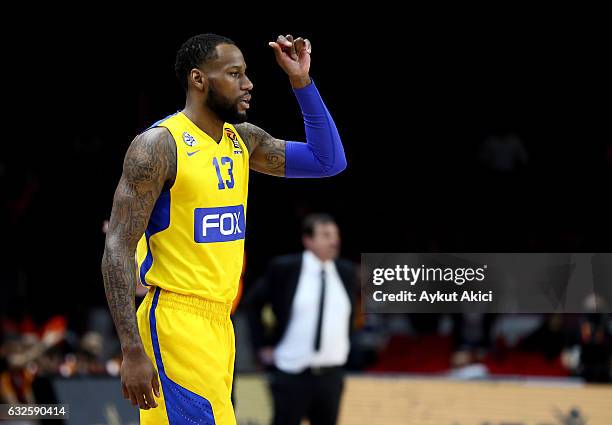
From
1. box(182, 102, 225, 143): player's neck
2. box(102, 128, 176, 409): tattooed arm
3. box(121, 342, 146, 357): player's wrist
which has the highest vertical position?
box(182, 102, 225, 143): player's neck

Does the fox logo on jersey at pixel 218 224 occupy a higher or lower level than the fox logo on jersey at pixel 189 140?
lower

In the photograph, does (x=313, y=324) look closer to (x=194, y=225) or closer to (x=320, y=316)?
(x=320, y=316)

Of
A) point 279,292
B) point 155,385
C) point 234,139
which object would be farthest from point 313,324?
point 155,385

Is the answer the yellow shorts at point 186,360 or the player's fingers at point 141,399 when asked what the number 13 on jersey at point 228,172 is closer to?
the yellow shorts at point 186,360

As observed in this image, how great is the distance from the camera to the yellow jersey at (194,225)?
432cm

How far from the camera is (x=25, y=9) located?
12.4 m

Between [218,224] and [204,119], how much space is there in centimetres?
43

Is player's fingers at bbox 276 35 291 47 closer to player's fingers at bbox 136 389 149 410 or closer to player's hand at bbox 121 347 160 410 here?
player's hand at bbox 121 347 160 410

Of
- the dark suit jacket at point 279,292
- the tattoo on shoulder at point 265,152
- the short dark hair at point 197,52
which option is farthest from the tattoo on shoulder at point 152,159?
the dark suit jacket at point 279,292

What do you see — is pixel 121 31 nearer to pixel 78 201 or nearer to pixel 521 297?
pixel 78 201

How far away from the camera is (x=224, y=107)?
444cm

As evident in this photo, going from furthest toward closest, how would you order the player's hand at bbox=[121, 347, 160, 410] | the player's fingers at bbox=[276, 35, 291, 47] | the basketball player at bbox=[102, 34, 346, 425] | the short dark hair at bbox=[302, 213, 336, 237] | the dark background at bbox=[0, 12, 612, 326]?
1. the dark background at bbox=[0, 12, 612, 326]
2. the short dark hair at bbox=[302, 213, 336, 237]
3. the player's fingers at bbox=[276, 35, 291, 47]
4. the basketball player at bbox=[102, 34, 346, 425]
5. the player's hand at bbox=[121, 347, 160, 410]

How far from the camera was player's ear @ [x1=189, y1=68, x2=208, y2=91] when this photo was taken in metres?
4.47

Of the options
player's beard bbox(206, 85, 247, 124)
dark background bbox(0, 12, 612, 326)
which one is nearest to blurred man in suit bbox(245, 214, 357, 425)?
player's beard bbox(206, 85, 247, 124)
